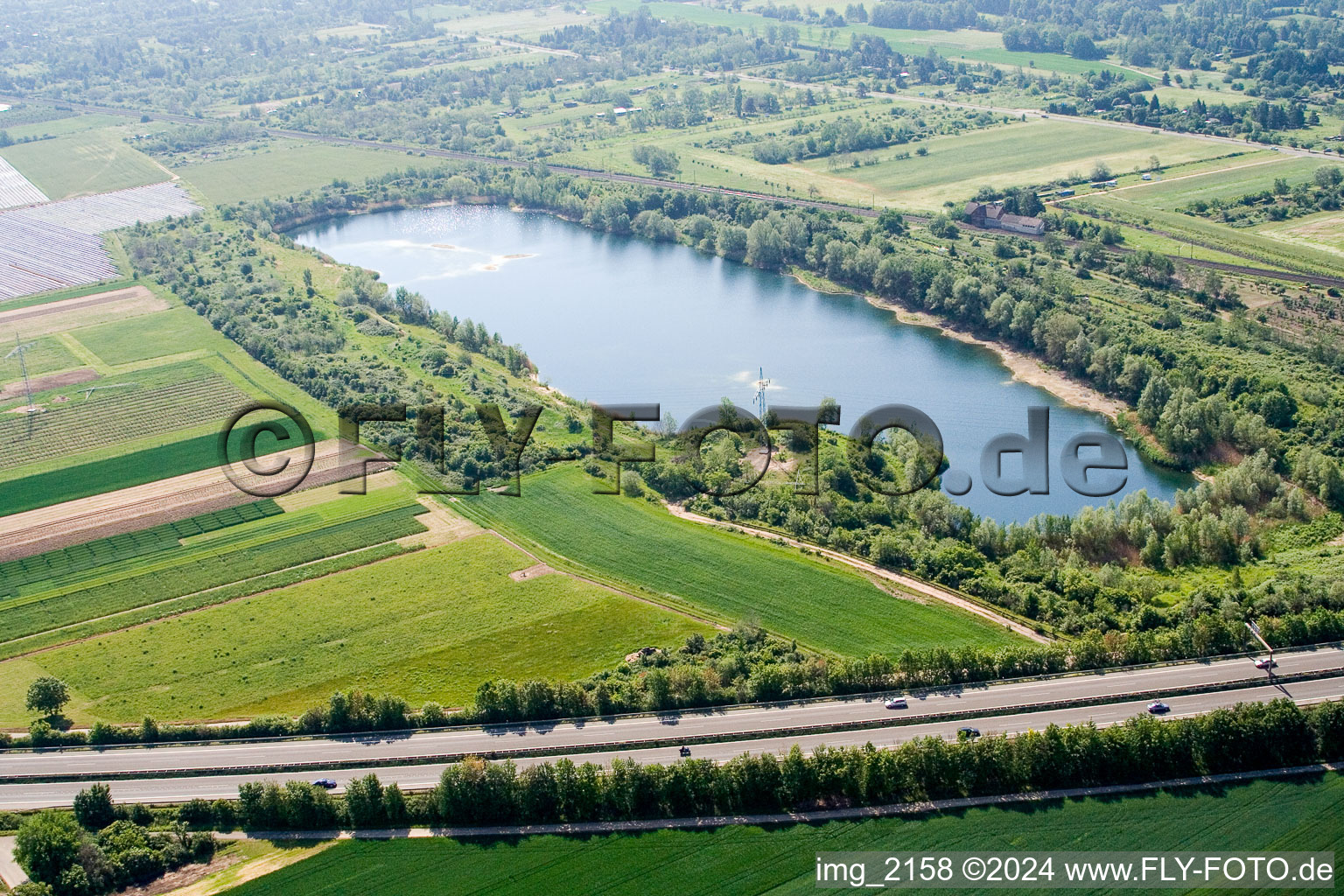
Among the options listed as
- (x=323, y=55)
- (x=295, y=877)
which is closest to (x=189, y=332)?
(x=295, y=877)

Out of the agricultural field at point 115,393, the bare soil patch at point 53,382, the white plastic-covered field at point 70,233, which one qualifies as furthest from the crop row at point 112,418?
the white plastic-covered field at point 70,233

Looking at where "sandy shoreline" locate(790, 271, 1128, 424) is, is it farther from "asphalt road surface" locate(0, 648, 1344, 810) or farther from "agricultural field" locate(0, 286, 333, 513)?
"agricultural field" locate(0, 286, 333, 513)

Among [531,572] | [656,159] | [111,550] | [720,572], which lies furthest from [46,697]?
[656,159]

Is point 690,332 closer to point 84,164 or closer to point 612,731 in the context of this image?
point 612,731

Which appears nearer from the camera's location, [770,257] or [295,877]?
[295,877]

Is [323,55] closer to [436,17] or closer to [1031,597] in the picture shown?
[436,17]

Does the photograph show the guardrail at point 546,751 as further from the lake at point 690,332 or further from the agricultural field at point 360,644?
the lake at point 690,332
